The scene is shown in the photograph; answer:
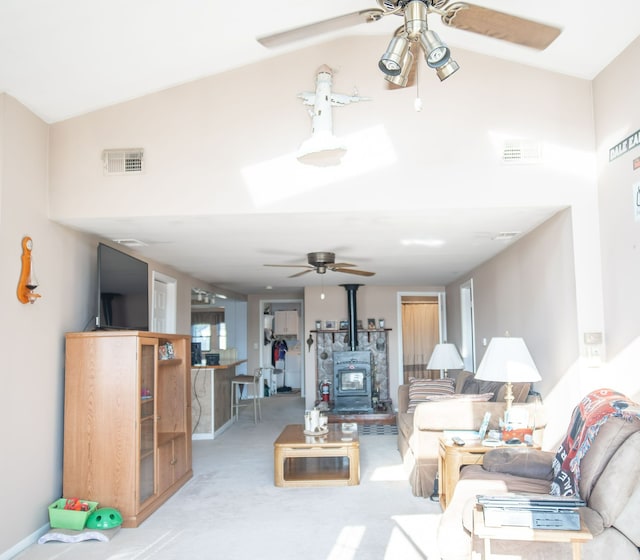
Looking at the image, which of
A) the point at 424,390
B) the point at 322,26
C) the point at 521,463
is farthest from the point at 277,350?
the point at 322,26

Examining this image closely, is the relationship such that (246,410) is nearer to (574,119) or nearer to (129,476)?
(129,476)

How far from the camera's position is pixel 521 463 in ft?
10.8

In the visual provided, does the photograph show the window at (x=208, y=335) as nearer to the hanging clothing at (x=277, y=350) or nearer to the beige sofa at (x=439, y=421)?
the hanging clothing at (x=277, y=350)

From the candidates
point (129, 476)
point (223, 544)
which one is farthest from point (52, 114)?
point (223, 544)

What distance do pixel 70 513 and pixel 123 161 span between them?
240cm

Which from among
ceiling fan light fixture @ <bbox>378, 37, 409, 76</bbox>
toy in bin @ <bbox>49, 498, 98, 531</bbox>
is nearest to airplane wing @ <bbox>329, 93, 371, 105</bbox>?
ceiling fan light fixture @ <bbox>378, 37, 409, 76</bbox>

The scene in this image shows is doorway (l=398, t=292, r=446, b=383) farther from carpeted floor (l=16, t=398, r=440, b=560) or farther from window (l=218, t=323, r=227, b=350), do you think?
carpeted floor (l=16, t=398, r=440, b=560)

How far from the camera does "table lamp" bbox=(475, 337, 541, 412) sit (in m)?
3.89

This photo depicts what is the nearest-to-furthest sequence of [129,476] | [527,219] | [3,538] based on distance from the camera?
[3,538], [129,476], [527,219]

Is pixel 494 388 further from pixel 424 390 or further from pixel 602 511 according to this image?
pixel 602 511

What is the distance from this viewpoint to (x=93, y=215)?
13.4 ft

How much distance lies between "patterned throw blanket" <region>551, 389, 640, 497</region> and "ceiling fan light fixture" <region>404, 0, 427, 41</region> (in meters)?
1.87

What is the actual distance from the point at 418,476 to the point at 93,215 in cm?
309

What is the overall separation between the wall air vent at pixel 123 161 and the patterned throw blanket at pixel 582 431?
10.4 feet
